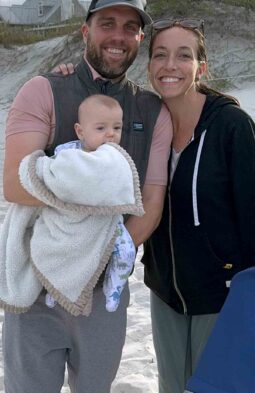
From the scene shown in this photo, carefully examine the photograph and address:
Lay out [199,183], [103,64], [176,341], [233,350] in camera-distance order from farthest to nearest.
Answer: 1. [176,341]
2. [199,183]
3. [103,64]
4. [233,350]

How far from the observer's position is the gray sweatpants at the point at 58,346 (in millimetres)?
2322

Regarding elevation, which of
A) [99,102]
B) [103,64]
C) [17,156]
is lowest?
[17,156]

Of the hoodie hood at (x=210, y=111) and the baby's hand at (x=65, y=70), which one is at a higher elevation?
the baby's hand at (x=65, y=70)

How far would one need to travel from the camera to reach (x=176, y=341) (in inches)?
110

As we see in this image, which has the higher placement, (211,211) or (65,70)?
(65,70)

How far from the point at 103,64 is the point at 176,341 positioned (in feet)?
4.50

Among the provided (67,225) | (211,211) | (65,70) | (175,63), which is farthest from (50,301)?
(175,63)

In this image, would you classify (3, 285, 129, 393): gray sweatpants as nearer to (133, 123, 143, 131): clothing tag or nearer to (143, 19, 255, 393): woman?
(143, 19, 255, 393): woman

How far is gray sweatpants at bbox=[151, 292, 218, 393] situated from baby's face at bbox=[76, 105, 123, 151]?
1009 millimetres

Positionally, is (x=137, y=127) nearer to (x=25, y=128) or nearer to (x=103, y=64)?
(x=103, y=64)

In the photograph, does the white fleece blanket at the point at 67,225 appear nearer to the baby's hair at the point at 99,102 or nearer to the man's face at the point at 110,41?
the baby's hair at the point at 99,102

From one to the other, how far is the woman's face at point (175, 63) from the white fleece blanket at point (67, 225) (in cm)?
49

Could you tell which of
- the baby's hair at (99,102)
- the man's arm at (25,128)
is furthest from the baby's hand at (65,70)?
the baby's hair at (99,102)

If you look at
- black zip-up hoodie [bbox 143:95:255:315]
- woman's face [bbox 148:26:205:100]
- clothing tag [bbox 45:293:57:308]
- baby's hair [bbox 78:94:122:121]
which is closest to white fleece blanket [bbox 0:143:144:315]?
clothing tag [bbox 45:293:57:308]
